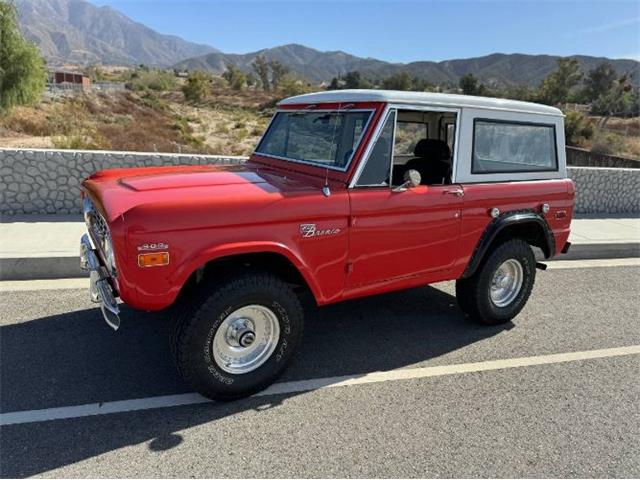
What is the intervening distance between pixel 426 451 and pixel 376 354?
1.16 m

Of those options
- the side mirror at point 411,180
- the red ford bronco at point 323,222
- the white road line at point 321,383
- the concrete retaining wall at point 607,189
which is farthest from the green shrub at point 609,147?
the side mirror at point 411,180

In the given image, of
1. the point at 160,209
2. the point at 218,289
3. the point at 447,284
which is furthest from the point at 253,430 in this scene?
the point at 447,284

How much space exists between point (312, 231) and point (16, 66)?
799 inches

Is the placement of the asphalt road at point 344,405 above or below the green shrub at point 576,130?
below

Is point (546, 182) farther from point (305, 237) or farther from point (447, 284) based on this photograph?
point (305, 237)

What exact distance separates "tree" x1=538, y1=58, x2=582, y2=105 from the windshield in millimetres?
46244

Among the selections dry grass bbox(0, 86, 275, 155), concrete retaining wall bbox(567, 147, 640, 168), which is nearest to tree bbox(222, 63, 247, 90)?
dry grass bbox(0, 86, 275, 155)

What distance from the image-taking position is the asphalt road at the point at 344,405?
8.62 feet

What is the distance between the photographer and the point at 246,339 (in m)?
3.13

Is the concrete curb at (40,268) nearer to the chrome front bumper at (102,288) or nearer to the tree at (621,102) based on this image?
the chrome front bumper at (102,288)

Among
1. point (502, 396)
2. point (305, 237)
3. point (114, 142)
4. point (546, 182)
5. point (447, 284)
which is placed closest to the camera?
point (305, 237)

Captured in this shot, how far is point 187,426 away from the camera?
9.41ft

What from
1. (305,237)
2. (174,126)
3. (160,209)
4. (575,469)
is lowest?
(575,469)

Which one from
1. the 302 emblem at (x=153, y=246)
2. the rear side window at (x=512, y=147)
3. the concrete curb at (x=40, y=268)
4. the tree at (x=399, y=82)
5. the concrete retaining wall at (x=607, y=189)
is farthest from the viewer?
the tree at (x=399, y=82)
